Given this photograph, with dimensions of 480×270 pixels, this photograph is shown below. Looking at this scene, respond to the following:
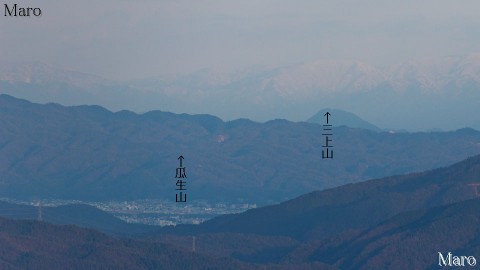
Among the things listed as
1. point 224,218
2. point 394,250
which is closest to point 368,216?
point 224,218

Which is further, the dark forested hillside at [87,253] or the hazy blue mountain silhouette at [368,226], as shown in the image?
the hazy blue mountain silhouette at [368,226]

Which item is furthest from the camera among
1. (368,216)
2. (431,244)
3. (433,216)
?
(368,216)

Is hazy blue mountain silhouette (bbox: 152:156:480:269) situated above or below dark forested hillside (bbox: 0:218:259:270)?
above

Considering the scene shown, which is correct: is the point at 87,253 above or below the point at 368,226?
below

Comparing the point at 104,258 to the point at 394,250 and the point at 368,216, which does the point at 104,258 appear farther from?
the point at 368,216

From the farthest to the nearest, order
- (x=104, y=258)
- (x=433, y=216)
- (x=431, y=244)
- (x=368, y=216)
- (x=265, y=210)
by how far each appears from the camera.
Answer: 1. (x=265, y=210)
2. (x=368, y=216)
3. (x=433, y=216)
4. (x=431, y=244)
5. (x=104, y=258)

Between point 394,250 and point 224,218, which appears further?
point 224,218

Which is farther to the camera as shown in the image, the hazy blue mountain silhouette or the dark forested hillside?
the hazy blue mountain silhouette

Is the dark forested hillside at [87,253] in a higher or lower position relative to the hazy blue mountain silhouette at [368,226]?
lower

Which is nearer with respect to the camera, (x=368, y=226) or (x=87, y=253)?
(x=87, y=253)

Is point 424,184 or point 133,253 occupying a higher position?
point 424,184
